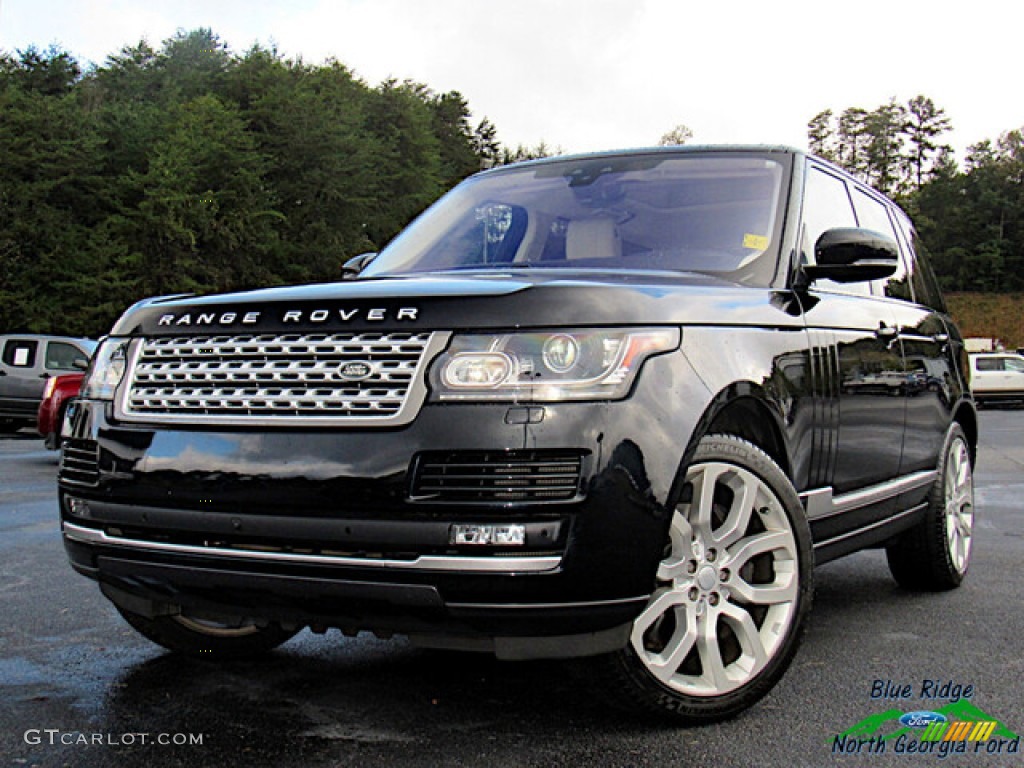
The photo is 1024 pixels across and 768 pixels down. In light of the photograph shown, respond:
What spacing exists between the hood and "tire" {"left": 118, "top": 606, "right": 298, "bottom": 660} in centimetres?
107

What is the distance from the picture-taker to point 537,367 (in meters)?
2.83

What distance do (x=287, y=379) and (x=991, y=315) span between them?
11443 centimetres

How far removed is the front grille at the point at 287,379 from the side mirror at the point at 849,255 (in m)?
1.73

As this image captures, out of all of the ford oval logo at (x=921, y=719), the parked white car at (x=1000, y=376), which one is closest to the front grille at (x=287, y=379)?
the ford oval logo at (x=921, y=719)

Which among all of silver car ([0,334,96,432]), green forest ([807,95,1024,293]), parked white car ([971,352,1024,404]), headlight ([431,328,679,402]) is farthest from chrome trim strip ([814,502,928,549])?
green forest ([807,95,1024,293])

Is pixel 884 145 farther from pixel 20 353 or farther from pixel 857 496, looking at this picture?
pixel 857 496

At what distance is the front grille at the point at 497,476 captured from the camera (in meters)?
2.74

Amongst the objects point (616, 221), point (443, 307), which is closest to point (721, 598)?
point (443, 307)

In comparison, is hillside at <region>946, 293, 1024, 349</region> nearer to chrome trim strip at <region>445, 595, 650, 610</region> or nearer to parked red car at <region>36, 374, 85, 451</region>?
parked red car at <region>36, 374, 85, 451</region>

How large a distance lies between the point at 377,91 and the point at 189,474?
249 feet

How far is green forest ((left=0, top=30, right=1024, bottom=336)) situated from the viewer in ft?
145

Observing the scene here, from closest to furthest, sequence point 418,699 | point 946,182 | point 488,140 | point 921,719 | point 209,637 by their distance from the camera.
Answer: point 921,719
point 418,699
point 209,637
point 488,140
point 946,182

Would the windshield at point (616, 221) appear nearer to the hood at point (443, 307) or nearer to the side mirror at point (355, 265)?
the side mirror at point (355, 265)

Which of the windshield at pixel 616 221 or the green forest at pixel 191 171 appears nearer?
the windshield at pixel 616 221
